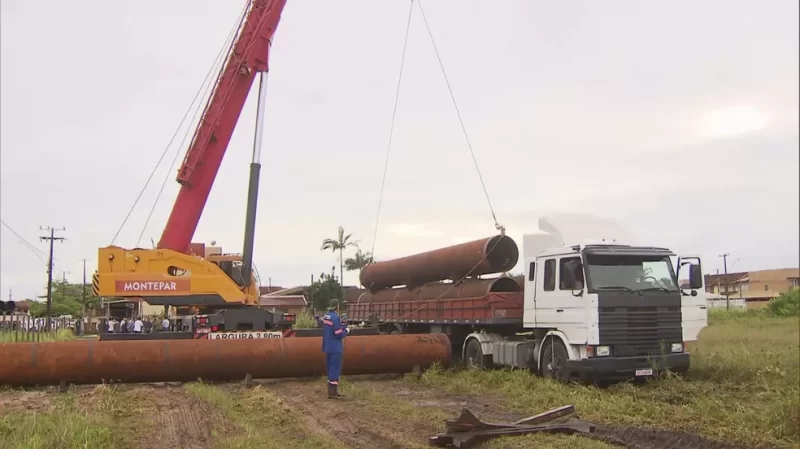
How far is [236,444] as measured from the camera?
710cm

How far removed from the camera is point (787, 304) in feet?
134

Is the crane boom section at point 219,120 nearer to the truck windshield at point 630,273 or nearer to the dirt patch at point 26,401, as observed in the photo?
the dirt patch at point 26,401

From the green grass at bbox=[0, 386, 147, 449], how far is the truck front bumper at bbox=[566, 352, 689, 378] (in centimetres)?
678

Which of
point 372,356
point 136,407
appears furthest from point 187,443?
point 372,356

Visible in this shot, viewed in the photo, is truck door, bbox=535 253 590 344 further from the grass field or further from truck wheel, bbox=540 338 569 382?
the grass field

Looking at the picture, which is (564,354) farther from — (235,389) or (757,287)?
(757,287)

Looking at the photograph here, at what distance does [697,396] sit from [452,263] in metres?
6.80

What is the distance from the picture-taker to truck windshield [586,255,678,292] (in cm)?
1159

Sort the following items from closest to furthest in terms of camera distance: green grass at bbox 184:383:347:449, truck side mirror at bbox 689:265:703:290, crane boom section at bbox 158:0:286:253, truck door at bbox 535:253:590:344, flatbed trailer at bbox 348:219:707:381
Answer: green grass at bbox 184:383:347:449 → flatbed trailer at bbox 348:219:707:381 → truck door at bbox 535:253:590:344 → truck side mirror at bbox 689:265:703:290 → crane boom section at bbox 158:0:286:253

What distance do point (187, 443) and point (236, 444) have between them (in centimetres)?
97

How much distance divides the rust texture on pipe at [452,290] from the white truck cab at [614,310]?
166cm

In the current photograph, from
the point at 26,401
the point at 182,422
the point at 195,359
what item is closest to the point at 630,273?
the point at 182,422

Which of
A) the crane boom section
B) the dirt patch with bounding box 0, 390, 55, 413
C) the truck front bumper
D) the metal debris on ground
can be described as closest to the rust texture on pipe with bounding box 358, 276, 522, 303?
the truck front bumper

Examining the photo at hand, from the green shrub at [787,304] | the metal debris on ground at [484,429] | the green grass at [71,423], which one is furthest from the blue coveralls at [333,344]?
the green shrub at [787,304]
